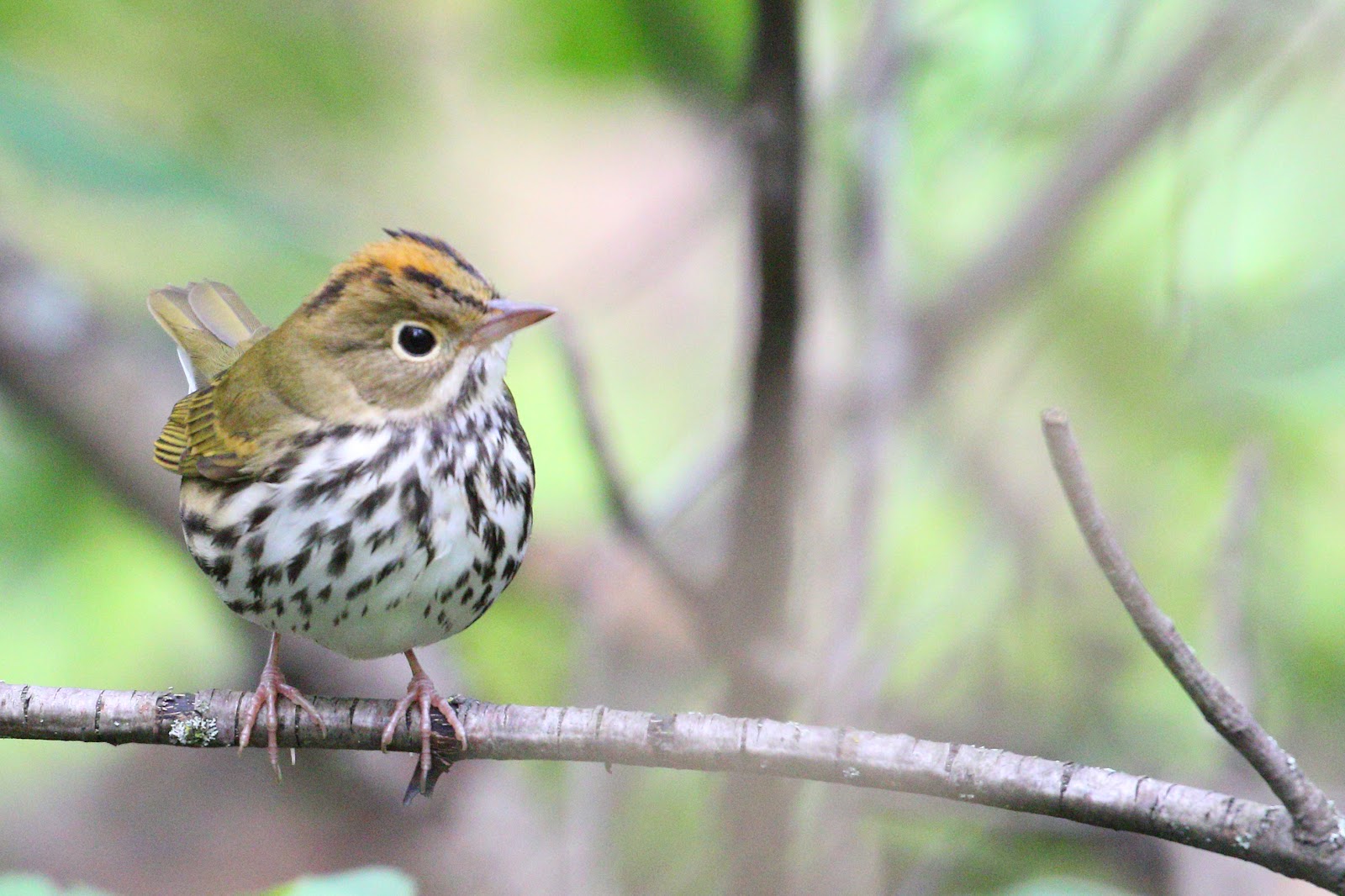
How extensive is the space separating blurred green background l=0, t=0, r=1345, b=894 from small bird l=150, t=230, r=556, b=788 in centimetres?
66

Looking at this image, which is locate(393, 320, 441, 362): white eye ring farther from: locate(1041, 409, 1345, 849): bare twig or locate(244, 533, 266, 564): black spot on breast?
locate(1041, 409, 1345, 849): bare twig

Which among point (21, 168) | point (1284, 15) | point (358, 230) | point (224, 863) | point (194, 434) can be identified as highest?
point (1284, 15)

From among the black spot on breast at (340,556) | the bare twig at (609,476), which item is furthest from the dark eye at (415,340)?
the bare twig at (609,476)

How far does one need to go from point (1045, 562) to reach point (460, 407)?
6.74 feet

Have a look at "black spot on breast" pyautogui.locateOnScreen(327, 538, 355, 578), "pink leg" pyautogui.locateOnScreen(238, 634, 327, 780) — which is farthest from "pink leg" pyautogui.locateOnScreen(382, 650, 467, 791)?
"black spot on breast" pyautogui.locateOnScreen(327, 538, 355, 578)

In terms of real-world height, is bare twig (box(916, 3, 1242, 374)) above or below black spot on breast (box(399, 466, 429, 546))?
above

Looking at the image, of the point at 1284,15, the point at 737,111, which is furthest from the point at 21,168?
the point at 1284,15

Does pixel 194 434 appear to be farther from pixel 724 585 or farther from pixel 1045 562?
pixel 1045 562

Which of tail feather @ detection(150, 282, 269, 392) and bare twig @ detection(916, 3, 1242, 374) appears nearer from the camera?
tail feather @ detection(150, 282, 269, 392)

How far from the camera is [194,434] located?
282 centimetres

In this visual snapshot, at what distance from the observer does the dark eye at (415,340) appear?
2.48 meters

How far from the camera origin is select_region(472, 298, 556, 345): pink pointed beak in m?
2.41

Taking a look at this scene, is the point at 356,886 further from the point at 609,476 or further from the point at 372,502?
the point at 609,476

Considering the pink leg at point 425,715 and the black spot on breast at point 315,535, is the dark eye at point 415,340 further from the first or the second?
the pink leg at point 425,715
